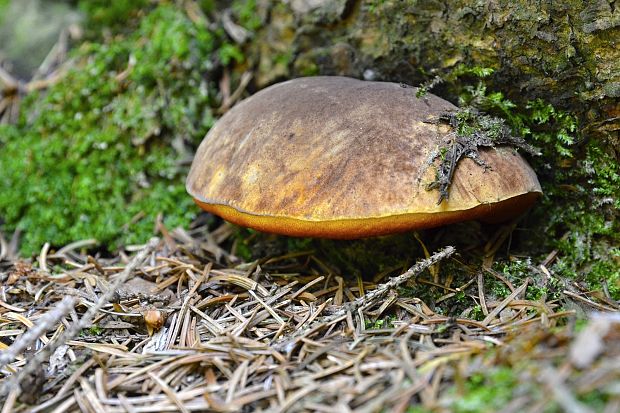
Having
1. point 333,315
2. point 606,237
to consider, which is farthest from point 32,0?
point 606,237

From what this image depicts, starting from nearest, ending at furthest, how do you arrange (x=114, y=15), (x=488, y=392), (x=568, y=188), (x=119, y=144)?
(x=488, y=392) → (x=568, y=188) → (x=119, y=144) → (x=114, y=15)

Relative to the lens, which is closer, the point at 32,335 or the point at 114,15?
the point at 32,335

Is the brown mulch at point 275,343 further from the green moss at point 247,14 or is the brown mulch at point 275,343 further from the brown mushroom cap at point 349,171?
the green moss at point 247,14

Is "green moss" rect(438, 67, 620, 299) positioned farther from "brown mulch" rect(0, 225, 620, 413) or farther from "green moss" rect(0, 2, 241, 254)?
"green moss" rect(0, 2, 241, 254)

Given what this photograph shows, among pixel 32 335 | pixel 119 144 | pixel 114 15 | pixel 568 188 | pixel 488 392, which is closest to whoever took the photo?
pixel 488 392

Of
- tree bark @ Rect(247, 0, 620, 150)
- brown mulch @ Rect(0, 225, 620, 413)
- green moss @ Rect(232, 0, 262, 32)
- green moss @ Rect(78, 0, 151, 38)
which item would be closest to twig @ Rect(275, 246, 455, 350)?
brown mulch @ Rect(0, 225, 620, 413)

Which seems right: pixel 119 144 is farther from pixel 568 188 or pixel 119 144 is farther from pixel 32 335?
pixel 568 188

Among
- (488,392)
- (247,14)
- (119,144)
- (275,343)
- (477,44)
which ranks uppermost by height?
(247,14)

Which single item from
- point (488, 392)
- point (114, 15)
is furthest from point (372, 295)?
point (114, 15)
